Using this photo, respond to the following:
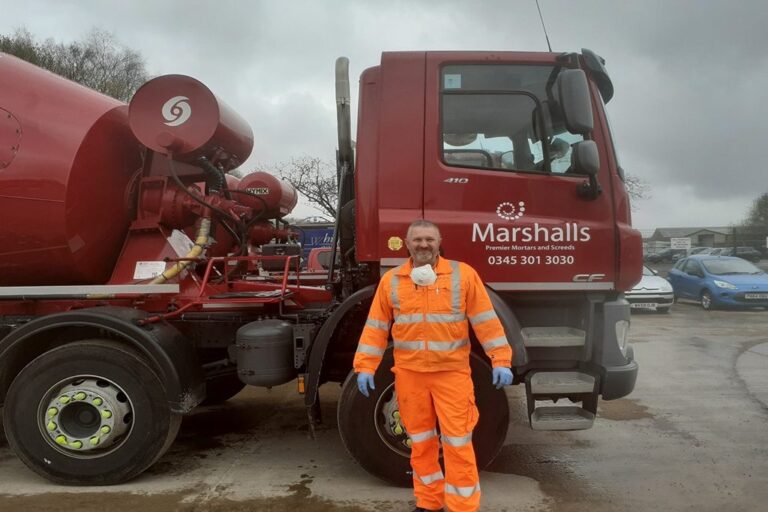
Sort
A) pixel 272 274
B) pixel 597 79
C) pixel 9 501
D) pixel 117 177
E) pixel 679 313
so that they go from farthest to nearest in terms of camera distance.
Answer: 1. pixel 679 313
2. pixel 272 274
3. pixel 117 177
4. pixel 597 79
5. pixel 9 501

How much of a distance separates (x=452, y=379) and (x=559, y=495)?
1.24 metres

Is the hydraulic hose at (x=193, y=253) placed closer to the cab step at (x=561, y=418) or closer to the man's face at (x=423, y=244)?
the man's face at (x=423, y=244)

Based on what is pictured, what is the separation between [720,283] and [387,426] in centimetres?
1373

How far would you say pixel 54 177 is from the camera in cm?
394

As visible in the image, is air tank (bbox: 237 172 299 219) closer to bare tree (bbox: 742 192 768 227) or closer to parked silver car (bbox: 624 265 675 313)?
parked silver car (bbox: 624 265 675 313)

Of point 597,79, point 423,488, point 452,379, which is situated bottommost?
point 423,488

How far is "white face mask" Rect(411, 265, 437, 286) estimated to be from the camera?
317 cm

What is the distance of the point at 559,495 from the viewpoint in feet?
12.2

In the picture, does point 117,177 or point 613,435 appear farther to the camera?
point 613,435

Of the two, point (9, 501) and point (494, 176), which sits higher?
point (494, 176)

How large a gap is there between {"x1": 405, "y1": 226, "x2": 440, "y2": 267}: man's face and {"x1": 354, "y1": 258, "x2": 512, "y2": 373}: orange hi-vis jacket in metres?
0.08

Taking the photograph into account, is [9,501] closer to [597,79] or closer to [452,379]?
[452,379]

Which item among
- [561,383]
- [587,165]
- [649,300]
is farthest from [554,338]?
[649,300]

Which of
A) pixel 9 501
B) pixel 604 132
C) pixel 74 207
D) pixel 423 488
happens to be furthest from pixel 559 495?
pixel 74 207
